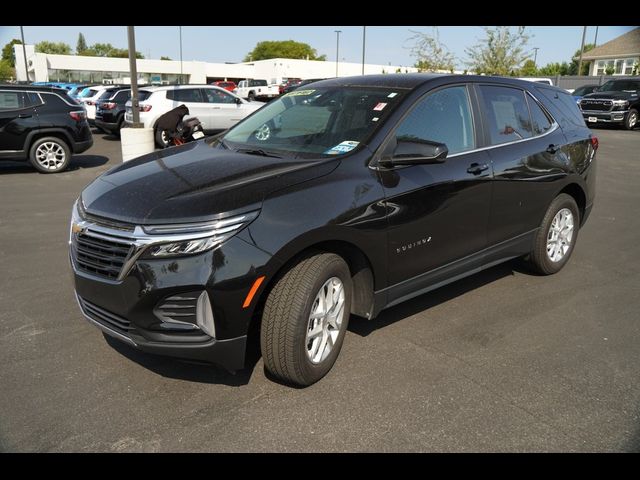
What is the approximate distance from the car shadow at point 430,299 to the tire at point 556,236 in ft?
0.74

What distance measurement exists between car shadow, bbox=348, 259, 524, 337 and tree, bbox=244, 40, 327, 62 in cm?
11922

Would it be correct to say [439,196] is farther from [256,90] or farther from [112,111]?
[256,90]

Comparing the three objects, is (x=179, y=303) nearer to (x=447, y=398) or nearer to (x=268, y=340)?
(x=268, y=340)

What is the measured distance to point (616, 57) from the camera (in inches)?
2144

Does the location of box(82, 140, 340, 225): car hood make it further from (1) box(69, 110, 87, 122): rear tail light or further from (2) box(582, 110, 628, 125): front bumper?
(2) box(582, 110, 628, 125): front bumper

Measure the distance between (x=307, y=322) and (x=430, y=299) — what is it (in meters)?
1.91

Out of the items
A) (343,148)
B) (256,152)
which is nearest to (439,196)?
(343,148)

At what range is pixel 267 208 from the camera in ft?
9.67

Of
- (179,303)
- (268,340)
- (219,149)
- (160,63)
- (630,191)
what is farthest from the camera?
(160,63)

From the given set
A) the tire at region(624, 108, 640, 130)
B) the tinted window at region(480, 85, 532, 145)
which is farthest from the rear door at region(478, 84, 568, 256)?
the tire at region(624, 108, 640, 130)

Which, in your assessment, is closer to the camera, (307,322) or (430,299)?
(307,322)

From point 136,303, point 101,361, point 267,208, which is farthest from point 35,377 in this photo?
point 267,208

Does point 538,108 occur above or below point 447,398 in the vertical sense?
above

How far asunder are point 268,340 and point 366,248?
0.82 m
